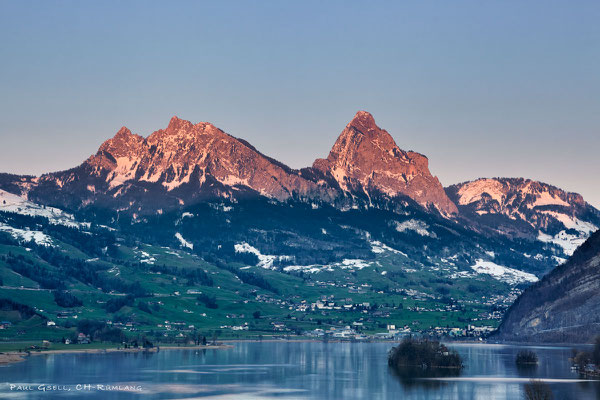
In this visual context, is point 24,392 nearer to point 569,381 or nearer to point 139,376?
point 139,376

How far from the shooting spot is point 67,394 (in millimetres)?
160125

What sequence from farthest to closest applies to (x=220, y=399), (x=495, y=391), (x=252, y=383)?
(x=252, y=383), (x=495, y=391), (x=220, y=399)

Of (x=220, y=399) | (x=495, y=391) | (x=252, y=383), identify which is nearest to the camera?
(x=220, y=399)

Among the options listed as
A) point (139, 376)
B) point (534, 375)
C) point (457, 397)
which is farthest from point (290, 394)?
point (534, 375)

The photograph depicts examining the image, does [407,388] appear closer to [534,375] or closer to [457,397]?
[457,397]

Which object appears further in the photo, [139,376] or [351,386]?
[139,376]

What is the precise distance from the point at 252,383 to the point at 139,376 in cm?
2536

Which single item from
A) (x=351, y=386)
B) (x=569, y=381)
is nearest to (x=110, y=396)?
(x=351, y=386)

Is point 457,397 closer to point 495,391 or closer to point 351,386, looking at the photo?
point 495,391

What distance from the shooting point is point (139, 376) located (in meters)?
195

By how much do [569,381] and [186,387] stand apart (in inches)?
2809

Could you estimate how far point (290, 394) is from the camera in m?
167

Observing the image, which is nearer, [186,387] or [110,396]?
[110,396]

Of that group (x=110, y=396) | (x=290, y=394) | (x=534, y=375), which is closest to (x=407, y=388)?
(x=290, y=394)
